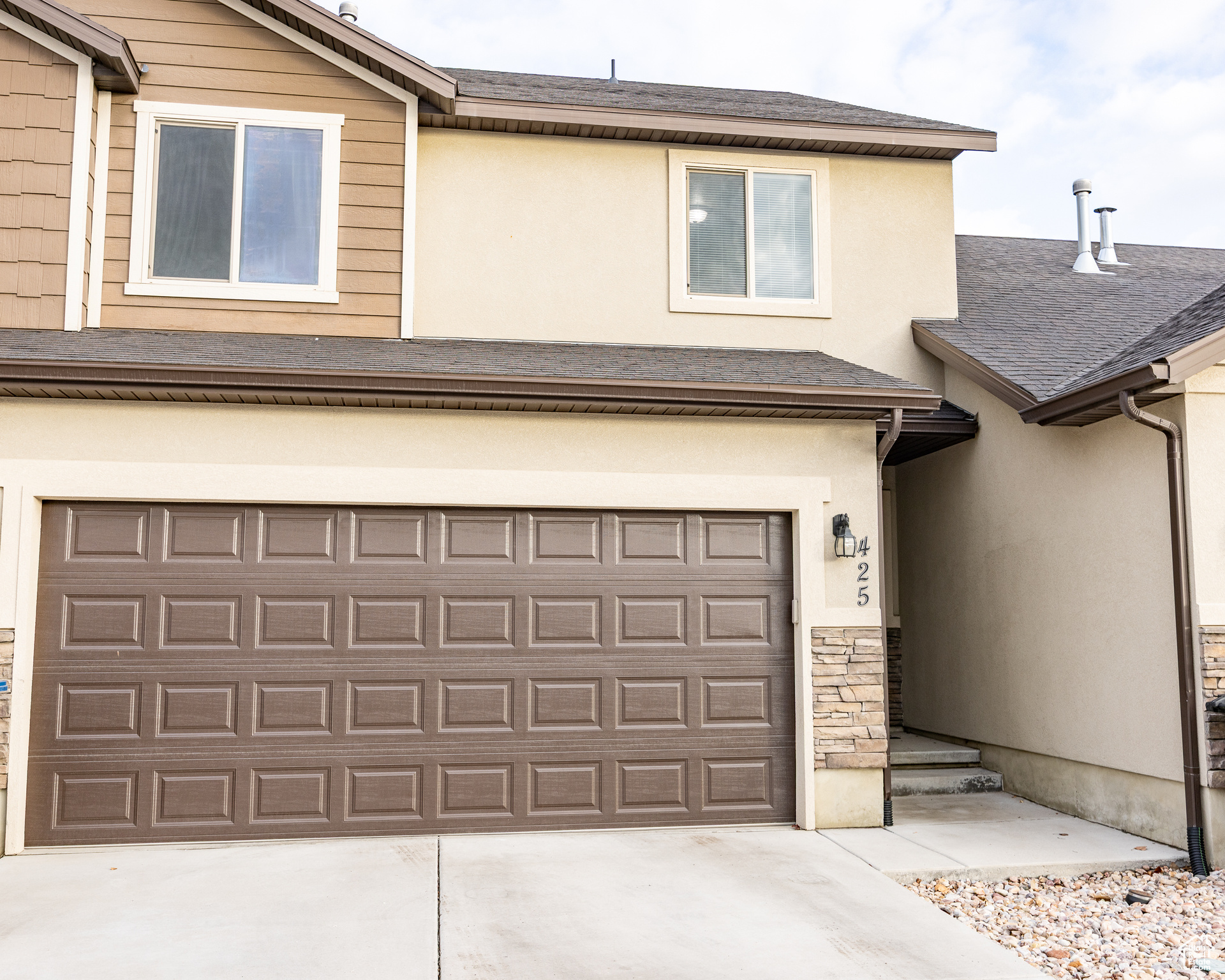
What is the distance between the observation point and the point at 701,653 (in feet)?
23.2

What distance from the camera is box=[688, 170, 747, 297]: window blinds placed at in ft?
28.4

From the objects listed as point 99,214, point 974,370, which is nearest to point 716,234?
point 974,370

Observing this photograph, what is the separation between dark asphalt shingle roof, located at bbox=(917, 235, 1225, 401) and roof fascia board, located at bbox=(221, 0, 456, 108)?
4818 mm

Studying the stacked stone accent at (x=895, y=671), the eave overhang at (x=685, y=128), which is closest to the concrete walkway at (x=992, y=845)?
the stacked stone accent at (x=895, y=671)

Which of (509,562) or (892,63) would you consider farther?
(892,63)

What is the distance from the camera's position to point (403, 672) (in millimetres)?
6742

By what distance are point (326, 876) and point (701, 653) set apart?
2.90 meters

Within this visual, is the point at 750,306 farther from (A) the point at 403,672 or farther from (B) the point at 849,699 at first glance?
(A) the point at 403,672

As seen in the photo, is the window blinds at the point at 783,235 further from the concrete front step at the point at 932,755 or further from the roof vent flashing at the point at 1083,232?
the concrete front step at the point at 932,755

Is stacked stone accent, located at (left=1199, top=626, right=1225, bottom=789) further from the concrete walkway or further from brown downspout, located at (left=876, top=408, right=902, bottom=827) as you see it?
brown downspout, located at (left=876, top=408, right=902, bottom=827)

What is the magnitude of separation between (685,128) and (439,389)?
3669 millimetres

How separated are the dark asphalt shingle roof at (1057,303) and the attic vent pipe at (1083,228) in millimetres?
129

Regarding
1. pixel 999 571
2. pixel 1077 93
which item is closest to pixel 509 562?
pixel 999 571

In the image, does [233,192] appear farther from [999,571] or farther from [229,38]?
[999,571]
